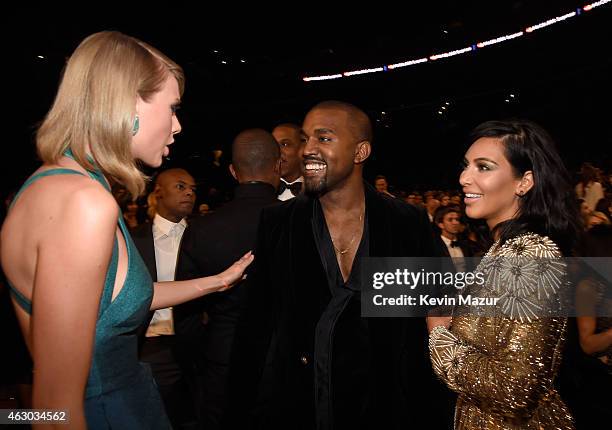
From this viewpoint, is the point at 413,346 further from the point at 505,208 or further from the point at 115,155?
the point at 115,155

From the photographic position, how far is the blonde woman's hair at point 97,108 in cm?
124

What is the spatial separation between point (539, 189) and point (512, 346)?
0.66 metres

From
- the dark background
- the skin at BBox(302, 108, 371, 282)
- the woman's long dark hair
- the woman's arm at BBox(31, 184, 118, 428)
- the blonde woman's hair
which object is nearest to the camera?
the woman's arm at BBox(31, 184, 118, 428)

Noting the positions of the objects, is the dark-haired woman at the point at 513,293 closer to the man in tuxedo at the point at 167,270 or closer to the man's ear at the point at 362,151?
the man's ear at the point at 362,151

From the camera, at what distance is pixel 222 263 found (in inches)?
116

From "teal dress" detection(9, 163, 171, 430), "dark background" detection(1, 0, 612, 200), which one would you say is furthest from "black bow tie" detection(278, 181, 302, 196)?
"dark background" detection(1, 0, 612, 200)

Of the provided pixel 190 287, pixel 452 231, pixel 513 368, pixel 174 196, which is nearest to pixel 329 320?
pixel 190 287

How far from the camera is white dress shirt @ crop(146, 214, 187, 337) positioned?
3396 mm

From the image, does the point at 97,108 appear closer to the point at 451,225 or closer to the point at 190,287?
the point at 190,287

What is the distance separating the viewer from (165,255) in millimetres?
3670

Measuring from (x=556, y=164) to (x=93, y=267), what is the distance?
67.6 inches

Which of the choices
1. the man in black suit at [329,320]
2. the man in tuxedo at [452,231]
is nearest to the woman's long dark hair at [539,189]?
the man in black suit at [329,320]

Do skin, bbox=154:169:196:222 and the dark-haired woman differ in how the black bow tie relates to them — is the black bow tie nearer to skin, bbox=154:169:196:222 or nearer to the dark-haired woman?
skin, bbox=154:169:196:222

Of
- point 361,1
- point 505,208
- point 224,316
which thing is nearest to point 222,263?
point 224,316
